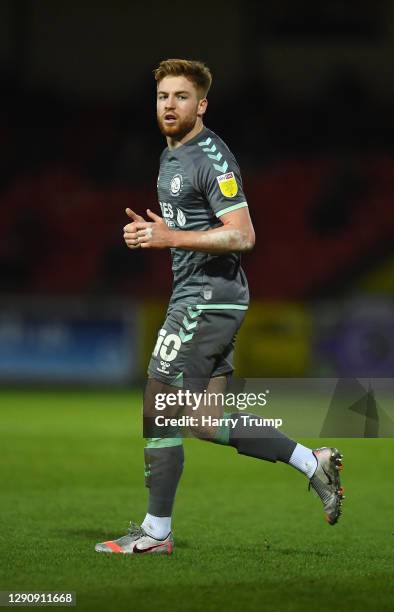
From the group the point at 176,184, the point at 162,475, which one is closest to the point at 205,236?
the point at 176,184

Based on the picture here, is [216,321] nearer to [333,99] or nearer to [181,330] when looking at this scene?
[181,330]

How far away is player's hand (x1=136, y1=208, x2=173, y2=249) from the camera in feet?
16.2

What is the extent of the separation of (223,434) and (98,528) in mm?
1003

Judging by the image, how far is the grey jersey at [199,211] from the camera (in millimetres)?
5156

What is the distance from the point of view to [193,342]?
17.0 ft

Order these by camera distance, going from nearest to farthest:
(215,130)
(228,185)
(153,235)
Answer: (153,235) < (228,185) < (215,130)

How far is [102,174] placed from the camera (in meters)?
21.4

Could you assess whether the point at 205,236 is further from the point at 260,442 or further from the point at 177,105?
the point at 260,442

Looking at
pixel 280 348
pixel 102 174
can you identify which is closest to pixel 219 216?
pixel 280 348

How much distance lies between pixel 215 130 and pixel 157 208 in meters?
2.77

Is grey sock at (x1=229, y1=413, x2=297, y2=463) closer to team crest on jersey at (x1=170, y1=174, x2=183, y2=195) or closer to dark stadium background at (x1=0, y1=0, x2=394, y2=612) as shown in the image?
team crest on jersey at (x1=170, y1=174, x2=183, y2=195)

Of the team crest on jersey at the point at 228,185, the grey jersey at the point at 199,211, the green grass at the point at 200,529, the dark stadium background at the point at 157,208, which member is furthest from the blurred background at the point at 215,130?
the team crest on jersey at the point at 228,185

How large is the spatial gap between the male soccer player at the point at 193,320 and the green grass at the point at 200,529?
0.24m

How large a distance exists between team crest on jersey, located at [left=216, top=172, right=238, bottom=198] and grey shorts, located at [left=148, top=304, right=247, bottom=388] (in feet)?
1.60
